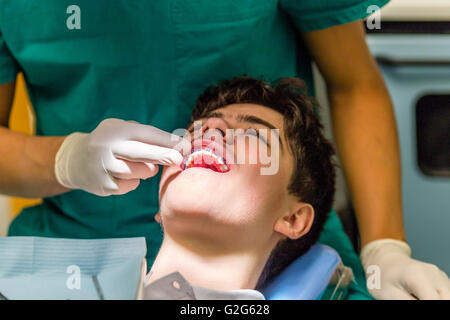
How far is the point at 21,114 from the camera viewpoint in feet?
3.61

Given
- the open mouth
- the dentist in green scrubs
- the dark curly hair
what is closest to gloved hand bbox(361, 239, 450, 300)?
the dentist in green scrubs

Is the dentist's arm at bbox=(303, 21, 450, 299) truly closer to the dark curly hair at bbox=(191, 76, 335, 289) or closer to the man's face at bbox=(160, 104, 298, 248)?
the dark curly hair at bbox=(191, 76, 335, 289)

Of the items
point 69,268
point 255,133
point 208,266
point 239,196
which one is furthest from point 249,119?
point 69,268

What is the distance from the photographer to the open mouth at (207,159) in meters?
0.83

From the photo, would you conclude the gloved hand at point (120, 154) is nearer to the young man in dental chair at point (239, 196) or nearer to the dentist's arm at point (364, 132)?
the young man in dental chair at point (239, 196)

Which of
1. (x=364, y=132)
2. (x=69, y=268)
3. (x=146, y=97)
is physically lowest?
(x=69, y=268)

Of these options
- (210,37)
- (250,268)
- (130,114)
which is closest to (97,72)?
(130,114)

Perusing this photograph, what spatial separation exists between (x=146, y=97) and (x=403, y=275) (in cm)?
60

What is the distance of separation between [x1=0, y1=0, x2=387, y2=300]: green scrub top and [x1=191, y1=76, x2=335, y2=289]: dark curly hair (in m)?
0.05

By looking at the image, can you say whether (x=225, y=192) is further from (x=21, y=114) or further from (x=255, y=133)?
(x=21, y=114)

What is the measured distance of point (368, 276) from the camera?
1023 millimetres

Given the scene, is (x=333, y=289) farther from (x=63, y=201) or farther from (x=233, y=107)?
(x=63, y=201)

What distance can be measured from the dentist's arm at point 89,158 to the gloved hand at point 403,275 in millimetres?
475

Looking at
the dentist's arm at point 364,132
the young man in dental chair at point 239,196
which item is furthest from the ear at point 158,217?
the dentist's arm at point 364,132
